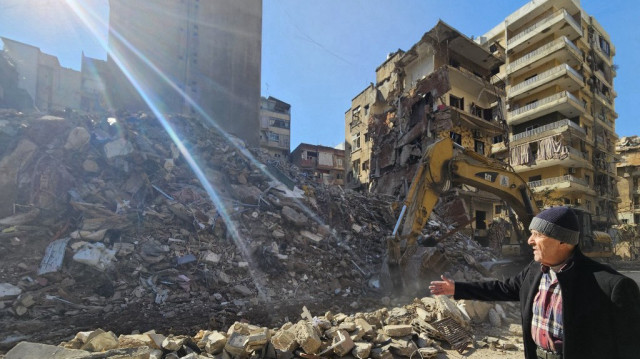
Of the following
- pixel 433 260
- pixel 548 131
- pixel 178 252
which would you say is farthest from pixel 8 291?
pixel 548 131

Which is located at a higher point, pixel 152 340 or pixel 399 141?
pixel 399 141

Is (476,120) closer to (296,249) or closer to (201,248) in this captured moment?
(296,249)

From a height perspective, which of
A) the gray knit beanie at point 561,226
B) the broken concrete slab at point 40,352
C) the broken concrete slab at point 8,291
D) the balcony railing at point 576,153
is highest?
the balcony railing at point 576,153

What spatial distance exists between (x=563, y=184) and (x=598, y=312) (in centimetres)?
2685

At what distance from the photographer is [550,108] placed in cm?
2445

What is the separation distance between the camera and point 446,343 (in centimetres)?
432

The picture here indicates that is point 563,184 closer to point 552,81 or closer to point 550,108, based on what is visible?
point 550,108

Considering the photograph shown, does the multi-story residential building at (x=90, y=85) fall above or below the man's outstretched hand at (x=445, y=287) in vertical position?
above

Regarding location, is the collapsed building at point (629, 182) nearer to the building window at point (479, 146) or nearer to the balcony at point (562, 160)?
the balcony at point (562, 160)

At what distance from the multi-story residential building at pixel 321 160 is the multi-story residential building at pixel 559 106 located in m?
18.8

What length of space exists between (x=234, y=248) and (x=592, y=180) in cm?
3147

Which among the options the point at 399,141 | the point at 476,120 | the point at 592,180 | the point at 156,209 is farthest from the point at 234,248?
the point at 592,180

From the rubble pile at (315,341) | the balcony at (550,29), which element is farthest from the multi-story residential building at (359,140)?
the rubble pile at (315,341)

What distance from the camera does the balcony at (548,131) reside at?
23.3 metres
